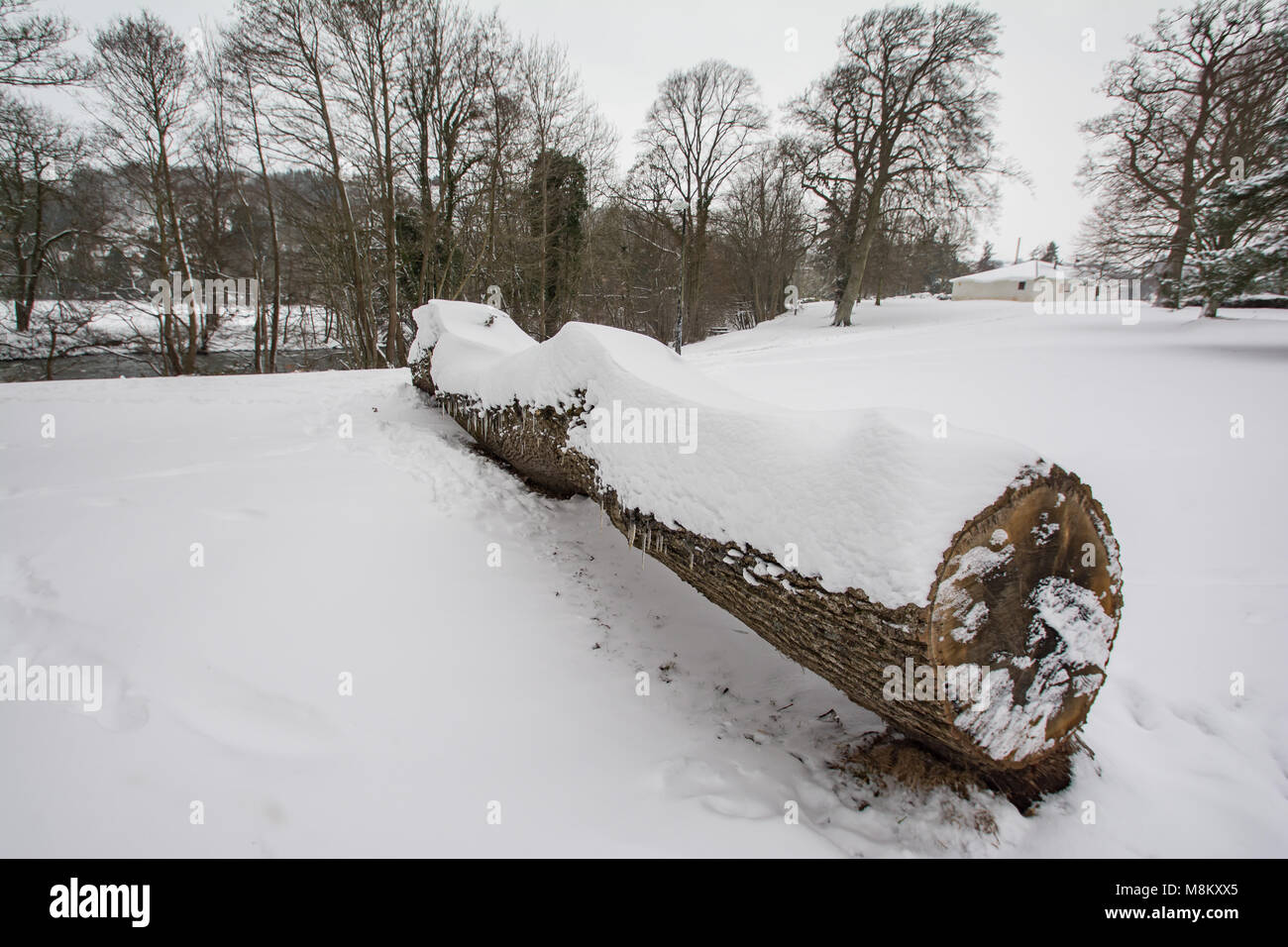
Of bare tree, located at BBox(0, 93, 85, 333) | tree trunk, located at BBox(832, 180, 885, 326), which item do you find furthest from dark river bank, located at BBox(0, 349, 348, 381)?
tree trunk, located at BBox(832, 180, 885, 326)

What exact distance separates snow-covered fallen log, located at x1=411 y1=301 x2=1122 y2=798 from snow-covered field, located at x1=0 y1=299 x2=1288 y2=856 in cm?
17

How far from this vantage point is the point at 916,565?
1428mm

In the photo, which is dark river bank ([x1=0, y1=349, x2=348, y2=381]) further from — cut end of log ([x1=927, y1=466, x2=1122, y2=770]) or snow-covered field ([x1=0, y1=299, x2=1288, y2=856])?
cut end of log ([x1=927, y1=466, x2=1122, y2=770])

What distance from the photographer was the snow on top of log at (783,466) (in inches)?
57.7

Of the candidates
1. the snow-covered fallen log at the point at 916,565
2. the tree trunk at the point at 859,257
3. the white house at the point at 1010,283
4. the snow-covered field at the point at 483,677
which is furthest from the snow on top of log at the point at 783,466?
the white house at the point at 1010,283

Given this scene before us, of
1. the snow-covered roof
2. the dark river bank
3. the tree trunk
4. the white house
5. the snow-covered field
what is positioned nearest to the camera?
the snow-covered field

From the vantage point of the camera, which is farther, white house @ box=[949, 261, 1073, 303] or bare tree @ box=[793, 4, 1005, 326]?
white house @ box=[949, 261, 1073, 303]

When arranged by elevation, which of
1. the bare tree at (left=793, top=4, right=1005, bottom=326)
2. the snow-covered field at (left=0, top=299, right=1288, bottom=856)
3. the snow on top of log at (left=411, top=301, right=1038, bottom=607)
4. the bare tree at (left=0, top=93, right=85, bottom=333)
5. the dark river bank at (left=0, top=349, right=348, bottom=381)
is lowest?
the snow-covered field at (left=0, top=299, right=1288, bottom=856)

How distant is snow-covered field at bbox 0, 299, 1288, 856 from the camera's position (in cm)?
154

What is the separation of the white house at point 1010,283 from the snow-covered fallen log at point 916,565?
143 feet

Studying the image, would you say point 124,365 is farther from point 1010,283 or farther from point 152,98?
point 1010,283

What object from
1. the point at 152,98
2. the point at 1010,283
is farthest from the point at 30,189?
the point at 1010,283

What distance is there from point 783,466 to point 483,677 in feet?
5.22

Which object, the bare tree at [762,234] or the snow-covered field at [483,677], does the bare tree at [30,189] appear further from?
the bare tree at [762,234]
